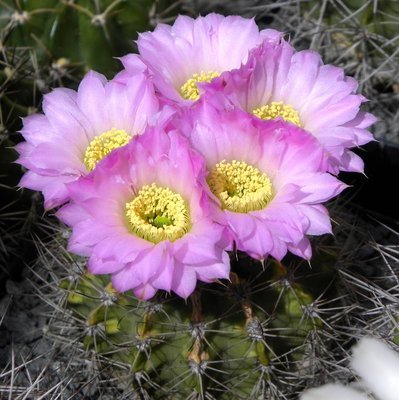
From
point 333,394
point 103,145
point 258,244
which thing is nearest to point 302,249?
point 258,244

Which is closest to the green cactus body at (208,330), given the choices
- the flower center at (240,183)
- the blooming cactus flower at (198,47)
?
the flower center at (240,183)

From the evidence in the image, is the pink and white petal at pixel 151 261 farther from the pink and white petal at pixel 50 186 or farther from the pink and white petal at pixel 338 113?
the pink and white petal at pixel 338 113

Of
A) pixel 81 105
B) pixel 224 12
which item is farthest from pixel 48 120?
pixel 224 12

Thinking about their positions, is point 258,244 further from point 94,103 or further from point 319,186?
point 94,103

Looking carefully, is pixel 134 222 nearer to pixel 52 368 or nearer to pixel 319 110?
pixel 319 110

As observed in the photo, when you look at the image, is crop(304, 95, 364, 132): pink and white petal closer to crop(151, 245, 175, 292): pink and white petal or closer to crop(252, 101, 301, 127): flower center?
crop(252, 101, 301, 127): flower center

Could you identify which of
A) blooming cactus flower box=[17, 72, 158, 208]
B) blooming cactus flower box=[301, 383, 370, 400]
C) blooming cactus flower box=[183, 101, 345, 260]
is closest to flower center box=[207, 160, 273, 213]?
blooming cactus flower box=[183, 101, 345, 260]
